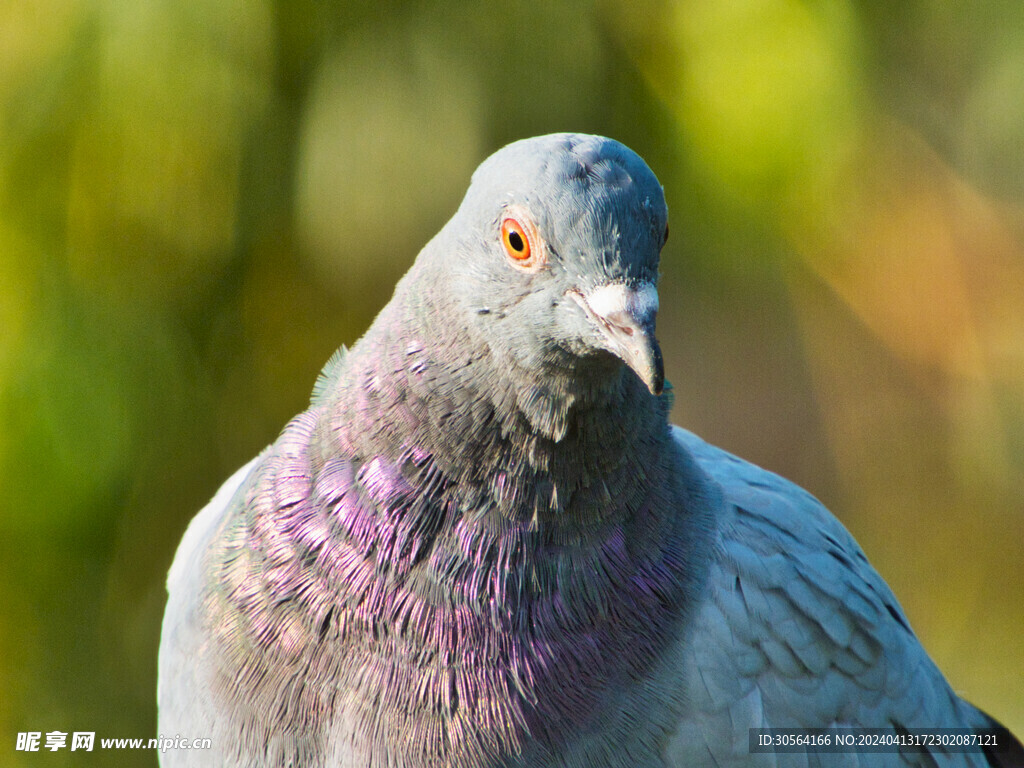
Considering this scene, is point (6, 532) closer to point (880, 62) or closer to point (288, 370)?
point (288, 370)

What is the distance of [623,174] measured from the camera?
5.10 feet

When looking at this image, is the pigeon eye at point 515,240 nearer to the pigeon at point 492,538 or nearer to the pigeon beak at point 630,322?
the pigeon at point 492,538

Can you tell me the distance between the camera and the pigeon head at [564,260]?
4.91 ft

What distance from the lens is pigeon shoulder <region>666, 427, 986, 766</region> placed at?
1.91 meters

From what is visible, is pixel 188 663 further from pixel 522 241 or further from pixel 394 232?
pixel 394 232

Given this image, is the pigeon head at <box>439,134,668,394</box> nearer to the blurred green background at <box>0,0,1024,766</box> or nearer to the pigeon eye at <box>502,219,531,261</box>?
the pigeon eye at <box>502,219,531,261</box>

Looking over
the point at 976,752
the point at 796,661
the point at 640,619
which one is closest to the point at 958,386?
the point at 976,752

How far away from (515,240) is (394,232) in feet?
8.74

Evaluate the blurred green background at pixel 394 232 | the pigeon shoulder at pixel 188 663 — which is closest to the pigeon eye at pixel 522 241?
the pigeon shoulder at pixel 188 663

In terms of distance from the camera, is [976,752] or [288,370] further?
[288,370]

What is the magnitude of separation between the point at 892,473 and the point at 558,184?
13.9ft

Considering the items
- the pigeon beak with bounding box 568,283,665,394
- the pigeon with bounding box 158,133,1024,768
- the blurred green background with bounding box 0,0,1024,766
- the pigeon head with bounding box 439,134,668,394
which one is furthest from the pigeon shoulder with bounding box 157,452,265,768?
the blurred green background with bounding box 0,0,1024,766

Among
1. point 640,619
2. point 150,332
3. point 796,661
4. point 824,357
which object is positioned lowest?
point 796,661

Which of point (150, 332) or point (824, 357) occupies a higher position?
point (150, 332)
